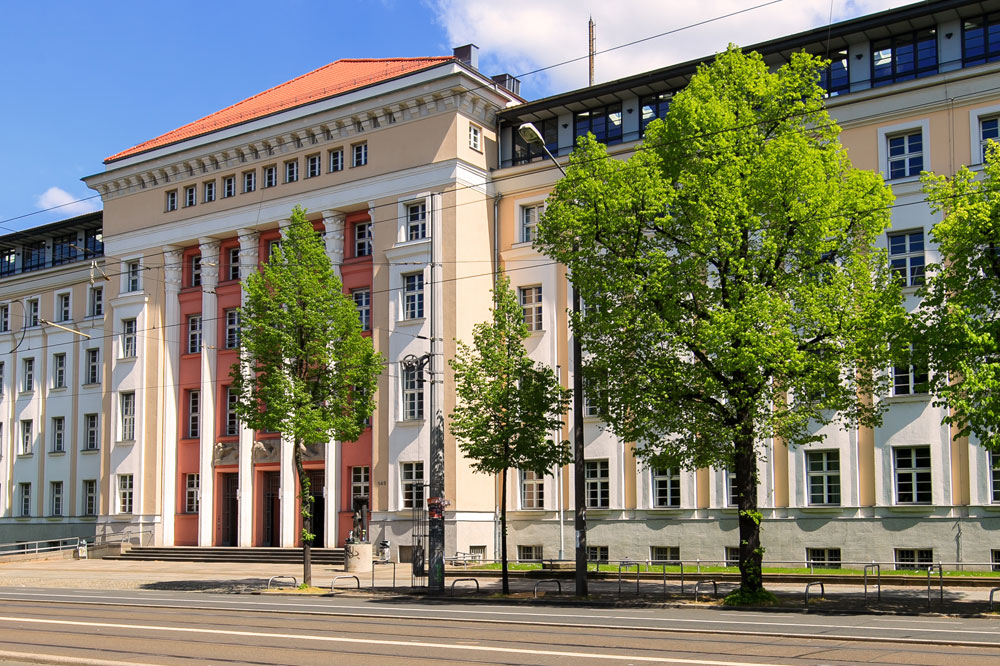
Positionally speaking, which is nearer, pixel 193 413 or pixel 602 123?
pixel 602 123

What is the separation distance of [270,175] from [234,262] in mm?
4482

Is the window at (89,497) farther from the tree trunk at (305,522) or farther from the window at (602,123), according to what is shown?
the window at (602,123)

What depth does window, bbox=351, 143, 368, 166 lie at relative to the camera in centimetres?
4475

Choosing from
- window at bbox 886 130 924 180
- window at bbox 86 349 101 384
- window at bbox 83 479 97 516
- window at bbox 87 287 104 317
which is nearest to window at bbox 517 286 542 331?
window at bbox 886 130 924 180

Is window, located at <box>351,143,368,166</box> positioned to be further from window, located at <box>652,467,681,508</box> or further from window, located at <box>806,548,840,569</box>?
window, located at <box>806,548,840,569</box>

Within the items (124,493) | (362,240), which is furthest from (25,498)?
(362,240)

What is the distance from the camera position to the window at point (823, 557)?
34000mm

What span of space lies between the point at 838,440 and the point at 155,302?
105 ft

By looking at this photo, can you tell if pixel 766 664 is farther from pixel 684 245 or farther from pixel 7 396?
pixel 7 396

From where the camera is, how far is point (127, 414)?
52000 millimetres

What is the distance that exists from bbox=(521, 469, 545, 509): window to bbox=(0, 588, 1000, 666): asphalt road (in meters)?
15.8

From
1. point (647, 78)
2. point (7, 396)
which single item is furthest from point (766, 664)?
point (7, 396)

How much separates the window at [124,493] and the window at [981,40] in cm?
3915

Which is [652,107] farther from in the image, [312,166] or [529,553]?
[529,553]
